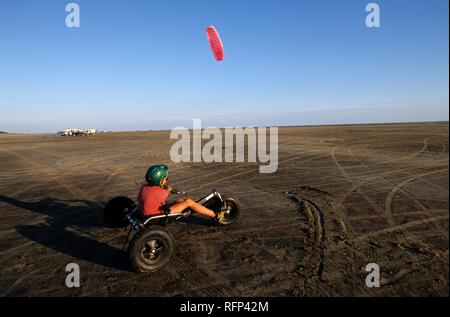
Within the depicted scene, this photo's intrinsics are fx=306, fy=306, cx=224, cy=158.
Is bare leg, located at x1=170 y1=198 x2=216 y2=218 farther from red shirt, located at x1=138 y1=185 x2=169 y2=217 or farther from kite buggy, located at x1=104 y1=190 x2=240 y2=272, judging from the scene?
red shirt, located at x1=138 y1=185 x2=169 y2=217

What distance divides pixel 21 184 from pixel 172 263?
31.0 ft

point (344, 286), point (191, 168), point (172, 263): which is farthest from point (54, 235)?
point (191, 168)

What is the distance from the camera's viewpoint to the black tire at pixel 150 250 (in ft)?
14.3

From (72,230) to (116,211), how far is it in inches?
41.7

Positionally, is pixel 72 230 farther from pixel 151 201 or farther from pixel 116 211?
pixel 151 201

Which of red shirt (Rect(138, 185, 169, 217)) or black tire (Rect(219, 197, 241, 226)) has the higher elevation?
red shirt (Rect(138, 185, 169, 217))

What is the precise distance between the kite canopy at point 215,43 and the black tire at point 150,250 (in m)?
8.61

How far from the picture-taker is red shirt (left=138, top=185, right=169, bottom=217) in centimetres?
504
